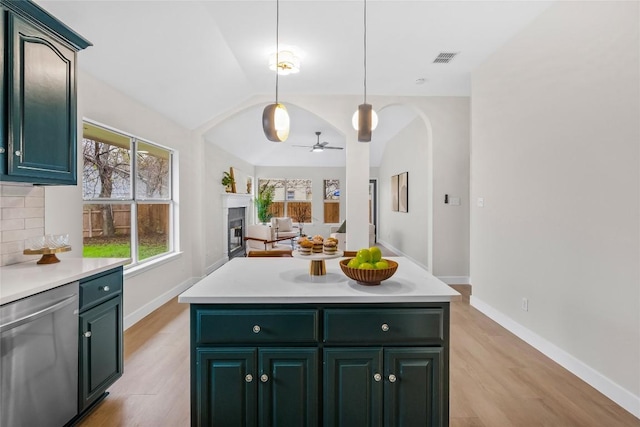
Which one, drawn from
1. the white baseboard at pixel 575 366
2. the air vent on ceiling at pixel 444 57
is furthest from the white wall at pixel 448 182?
the white baseboard at pixel 575 366

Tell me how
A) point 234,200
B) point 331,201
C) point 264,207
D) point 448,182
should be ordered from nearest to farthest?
point 448,182, point 234,200, point 264,207, point 331,201

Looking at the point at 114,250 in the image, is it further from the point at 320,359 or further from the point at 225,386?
the point at 320,359

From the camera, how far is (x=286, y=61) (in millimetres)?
3607

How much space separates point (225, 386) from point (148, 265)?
2711 millimetres

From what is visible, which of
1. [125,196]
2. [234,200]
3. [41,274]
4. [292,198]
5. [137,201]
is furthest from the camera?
[292,198]

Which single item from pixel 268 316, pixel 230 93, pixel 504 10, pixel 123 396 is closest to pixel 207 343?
pixel 268 316

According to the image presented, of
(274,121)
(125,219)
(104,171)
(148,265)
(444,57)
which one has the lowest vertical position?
(148,265)

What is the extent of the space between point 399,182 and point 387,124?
1351 millimetres

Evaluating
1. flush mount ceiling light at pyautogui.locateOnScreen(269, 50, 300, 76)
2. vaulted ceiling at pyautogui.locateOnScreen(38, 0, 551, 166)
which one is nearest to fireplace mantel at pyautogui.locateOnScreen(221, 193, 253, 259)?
vaulted ceiling at pyautogui.locateOnScreen(38, 0, 551, 166)

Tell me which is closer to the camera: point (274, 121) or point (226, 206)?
point (274, 121)

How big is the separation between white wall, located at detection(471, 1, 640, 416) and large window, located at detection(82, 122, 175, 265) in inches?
156

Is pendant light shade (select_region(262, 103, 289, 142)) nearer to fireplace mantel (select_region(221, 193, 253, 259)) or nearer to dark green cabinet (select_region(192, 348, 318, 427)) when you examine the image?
dark green cabinet (select_region(192, 348, 318, 427))

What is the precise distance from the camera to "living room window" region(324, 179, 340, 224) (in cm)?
1034

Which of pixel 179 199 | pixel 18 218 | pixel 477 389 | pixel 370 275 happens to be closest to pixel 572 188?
pixel 477 389
